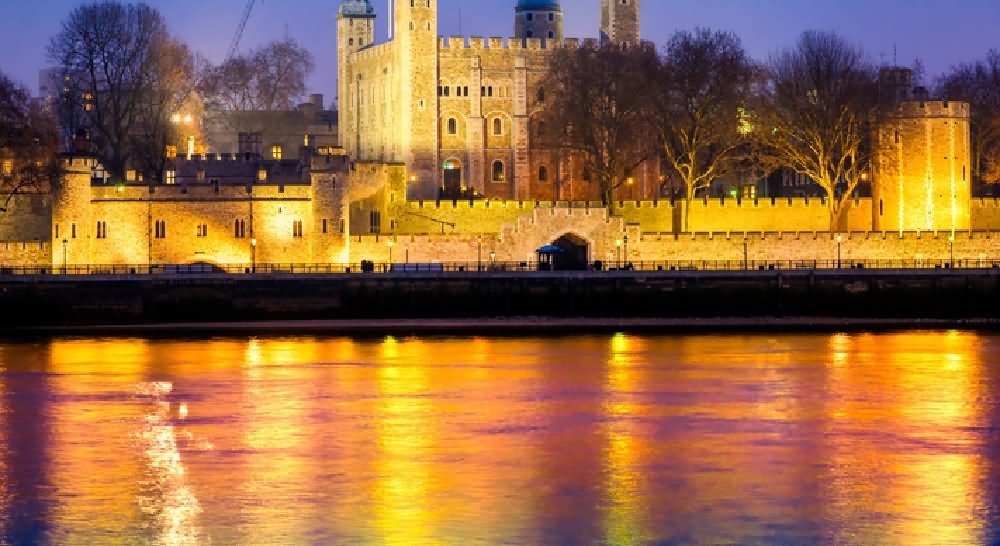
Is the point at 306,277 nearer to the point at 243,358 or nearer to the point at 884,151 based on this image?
the point at 243,358

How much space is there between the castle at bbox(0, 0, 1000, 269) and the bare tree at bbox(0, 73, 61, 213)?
2.56 feet

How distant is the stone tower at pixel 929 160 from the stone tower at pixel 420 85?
2403cm

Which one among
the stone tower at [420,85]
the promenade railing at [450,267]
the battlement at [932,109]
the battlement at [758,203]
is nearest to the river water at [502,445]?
the promenade railing at [450,267]

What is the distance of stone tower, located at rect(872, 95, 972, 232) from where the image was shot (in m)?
84.5

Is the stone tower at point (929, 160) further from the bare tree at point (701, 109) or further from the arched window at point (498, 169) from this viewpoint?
the arched window at point (498, 169)

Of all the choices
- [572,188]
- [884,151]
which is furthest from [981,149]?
[572,188]

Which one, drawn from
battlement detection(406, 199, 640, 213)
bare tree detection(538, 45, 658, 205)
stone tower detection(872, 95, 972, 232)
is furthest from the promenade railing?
bare tree detection(538, 45, 658, 205)

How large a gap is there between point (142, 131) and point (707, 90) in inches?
988

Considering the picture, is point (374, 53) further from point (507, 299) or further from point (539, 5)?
point (507, 299)

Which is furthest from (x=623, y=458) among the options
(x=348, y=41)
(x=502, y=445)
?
(x=348, y=41)

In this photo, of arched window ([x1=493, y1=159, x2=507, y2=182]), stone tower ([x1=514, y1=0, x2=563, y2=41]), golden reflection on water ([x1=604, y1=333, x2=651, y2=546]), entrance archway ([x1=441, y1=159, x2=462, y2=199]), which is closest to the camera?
golden reflection on water ([x1=604, y1=333, x2=651, y2=546])

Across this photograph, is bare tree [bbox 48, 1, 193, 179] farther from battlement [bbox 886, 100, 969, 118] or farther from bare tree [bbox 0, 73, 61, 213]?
battlement [bbox 886, 100, 969, 118]

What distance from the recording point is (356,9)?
112 meters

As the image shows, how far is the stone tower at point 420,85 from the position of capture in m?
101
